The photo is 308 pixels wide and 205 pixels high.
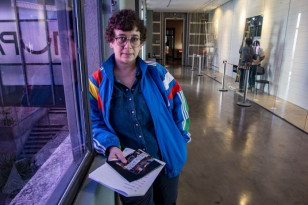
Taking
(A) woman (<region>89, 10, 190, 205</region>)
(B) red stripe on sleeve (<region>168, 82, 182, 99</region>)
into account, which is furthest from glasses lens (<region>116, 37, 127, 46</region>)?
(B) red stripe on sleeve (<region>168, 82, 182, 99</region>)

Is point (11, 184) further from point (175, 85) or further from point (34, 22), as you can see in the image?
point (175, 85)

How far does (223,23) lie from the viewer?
1027 centimetres

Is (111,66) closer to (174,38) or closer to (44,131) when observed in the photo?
(44,131)

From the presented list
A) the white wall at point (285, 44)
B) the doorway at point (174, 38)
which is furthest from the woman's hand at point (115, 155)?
the doorway at point (174, 38)

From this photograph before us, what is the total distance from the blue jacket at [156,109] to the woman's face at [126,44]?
70 millimetres

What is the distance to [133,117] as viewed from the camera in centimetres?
121

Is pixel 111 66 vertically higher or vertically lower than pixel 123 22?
lower

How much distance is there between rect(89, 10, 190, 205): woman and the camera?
46.4 inches

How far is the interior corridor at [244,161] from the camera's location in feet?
7.23

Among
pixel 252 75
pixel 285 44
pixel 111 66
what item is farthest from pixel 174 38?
pixel 111 66

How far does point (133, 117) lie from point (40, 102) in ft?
1.50

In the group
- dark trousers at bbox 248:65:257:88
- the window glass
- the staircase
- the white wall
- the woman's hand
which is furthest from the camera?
dark trousers at bbox 248:65:257:88

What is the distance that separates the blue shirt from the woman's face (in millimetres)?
100

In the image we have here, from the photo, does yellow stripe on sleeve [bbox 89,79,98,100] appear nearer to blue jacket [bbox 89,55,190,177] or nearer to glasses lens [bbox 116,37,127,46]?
blue jacket [bbox 89,55,190,177]
